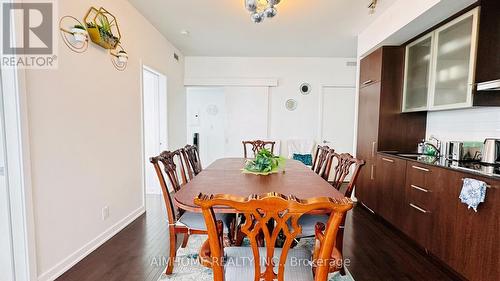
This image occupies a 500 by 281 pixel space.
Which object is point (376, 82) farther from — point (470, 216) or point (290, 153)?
point (290, 153)

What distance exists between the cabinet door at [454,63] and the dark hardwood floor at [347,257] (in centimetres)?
144

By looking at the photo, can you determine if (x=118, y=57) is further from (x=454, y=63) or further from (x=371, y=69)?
(x=454, y=63)

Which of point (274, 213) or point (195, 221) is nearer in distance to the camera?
point (274, 213)

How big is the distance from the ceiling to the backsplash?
139 centimetres

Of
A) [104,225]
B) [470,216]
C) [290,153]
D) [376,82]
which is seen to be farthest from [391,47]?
[104,225]

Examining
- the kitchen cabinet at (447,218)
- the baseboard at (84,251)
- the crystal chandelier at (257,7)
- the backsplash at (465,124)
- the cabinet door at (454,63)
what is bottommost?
the baseboard at (84,251)

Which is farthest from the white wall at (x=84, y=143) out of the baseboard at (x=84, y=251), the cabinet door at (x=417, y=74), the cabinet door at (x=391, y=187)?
the cabinet door at (x=417, y=74)

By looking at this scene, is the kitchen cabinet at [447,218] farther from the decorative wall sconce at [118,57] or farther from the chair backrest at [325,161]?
the decorative wall sconce at [118,57]

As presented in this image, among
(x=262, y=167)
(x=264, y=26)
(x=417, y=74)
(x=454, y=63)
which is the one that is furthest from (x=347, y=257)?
(x=264, y=26)

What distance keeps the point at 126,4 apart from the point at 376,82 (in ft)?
10.1

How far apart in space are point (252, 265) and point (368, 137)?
8.89 feet

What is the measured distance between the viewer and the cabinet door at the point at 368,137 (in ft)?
10.1

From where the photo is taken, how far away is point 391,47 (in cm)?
299

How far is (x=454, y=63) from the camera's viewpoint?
227 centimetres
